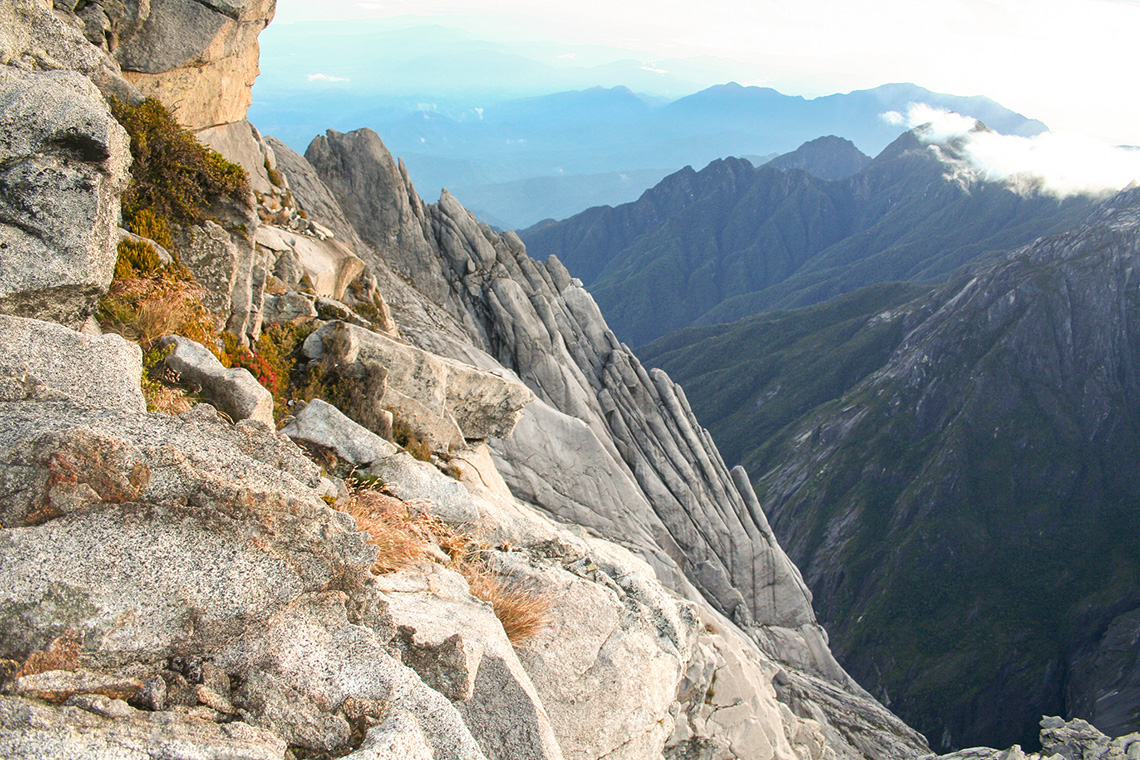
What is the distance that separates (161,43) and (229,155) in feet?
16.1

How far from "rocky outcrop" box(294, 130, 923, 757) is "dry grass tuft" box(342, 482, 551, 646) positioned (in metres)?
25.2

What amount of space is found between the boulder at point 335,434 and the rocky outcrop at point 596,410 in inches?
959

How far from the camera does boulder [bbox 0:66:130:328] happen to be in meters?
9.18

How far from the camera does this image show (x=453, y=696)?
7.79m

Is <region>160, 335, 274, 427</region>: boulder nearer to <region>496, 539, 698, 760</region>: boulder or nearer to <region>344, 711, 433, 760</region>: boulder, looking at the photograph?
<region>496, 539, 698, 760</region>: boulder

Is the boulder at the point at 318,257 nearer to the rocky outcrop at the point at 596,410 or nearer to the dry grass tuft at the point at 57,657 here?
the rocky outcrop at the point at 596,410

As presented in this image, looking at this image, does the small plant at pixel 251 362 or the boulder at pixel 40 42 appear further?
the small plant at pixel 251 362

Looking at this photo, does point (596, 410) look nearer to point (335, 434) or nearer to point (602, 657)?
point (335, 434)

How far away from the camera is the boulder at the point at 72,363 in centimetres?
789

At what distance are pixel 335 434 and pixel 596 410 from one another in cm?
3979

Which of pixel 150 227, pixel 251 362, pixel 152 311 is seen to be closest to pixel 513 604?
pixel 251 362

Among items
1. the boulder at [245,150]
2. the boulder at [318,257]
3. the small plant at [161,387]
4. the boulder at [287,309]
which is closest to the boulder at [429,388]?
the boulder at [287,309]

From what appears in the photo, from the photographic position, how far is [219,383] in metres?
10.6

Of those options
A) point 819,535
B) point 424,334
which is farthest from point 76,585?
point 819,535
